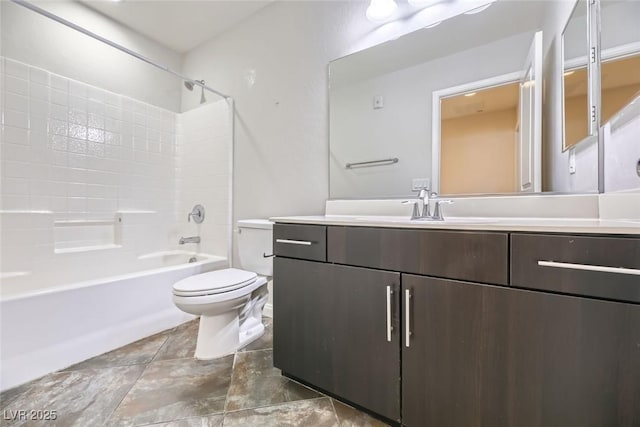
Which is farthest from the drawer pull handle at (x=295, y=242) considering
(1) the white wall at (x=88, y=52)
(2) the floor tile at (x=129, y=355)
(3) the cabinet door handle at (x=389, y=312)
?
(1) the white wall at (x=88, y=52)

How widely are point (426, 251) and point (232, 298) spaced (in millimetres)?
1053

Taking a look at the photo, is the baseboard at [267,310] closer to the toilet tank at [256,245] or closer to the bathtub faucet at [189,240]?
the toilet tank at [256,245]

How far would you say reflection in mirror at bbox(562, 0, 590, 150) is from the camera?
1087 mm

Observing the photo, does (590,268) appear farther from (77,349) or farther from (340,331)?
(77,349)

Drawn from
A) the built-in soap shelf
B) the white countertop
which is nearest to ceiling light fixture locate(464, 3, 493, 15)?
the white countertop

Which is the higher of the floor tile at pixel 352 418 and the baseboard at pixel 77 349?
the baseboard at pixel 77 349

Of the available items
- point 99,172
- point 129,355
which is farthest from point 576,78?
point 99,172

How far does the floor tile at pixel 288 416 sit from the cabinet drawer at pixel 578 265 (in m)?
0.89

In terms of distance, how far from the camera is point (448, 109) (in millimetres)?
1411

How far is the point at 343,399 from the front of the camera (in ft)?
3.71

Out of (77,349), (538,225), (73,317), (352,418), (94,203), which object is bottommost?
(352,418)

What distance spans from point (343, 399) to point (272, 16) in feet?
8.15

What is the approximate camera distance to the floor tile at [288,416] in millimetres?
1062

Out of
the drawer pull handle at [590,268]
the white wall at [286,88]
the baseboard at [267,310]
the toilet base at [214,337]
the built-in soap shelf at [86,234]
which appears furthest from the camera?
the baseboard at [267,310]
